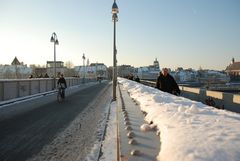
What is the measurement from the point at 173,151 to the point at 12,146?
6124mm

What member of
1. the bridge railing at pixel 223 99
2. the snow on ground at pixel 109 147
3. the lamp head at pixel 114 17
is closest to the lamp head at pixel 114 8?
the lamp head at pixel 114 17

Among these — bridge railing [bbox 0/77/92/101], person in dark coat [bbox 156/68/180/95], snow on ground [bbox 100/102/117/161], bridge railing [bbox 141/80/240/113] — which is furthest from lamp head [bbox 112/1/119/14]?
snow on ground [bbox 100/102/117/161]

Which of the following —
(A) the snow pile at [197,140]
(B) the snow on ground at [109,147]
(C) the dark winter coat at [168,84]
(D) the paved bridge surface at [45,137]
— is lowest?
(D) the paved bridge surface at [45,137]

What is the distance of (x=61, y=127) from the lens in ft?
40.7

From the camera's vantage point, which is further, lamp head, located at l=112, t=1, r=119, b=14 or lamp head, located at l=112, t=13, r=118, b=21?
lamp head, located at l=112, t=13, r=118, b=21

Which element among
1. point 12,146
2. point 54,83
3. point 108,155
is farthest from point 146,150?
point 54,83

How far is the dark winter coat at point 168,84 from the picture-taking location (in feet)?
45.6

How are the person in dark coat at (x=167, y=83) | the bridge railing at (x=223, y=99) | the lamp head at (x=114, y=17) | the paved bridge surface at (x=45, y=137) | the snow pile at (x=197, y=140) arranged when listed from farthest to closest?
the lamp head at (x=114, y=17)
the person in dark coat at (x=167, y=83)
the bridge railing at (x=223, y=99)
the paved bridge surface at (x=45, y=137)
the snow pile at (x=197, y=140)

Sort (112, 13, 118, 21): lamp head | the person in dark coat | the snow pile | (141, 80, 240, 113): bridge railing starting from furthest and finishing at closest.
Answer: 1. (112, 13, 118, 21): lamp head
2. the person in dark coat
3. (141, 80, 240, 113): bridge railing
4. the snow pile

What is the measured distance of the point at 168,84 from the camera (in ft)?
46.1

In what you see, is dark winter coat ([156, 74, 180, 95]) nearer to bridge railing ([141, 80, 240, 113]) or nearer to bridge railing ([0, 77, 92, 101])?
bridge railing ([141, 80, 240, 113])

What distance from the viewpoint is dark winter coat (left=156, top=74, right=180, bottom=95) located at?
1391cm

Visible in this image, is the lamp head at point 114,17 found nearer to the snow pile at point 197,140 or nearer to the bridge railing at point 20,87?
the bridge railing at point 20,87

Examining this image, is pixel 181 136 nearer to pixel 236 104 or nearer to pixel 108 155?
pixel 108 155
